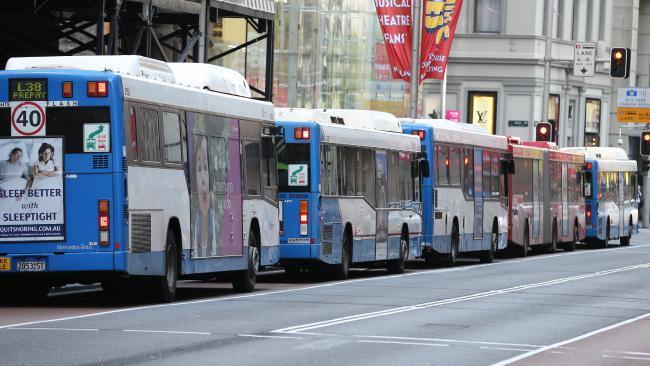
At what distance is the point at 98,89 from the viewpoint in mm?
19188

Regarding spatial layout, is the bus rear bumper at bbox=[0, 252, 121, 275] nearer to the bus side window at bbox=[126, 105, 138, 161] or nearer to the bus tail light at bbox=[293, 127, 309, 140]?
the bus side window at bbox=[126, 105, 138, 161]

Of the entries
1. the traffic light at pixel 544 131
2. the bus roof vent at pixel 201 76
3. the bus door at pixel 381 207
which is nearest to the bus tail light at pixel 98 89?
the bus roof vent at pixel 201 76

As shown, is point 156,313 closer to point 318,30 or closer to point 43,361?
point 43,361

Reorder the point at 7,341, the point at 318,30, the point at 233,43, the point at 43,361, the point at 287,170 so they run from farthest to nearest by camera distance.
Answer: the point at 318,30
the point at 233,43
the point at 287,170
the point at 7,341
the point at 43,361

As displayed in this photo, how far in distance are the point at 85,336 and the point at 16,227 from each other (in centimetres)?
398

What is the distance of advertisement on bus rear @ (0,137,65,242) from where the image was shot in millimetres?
19281

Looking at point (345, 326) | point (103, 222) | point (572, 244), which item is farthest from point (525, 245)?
point (345, 326)

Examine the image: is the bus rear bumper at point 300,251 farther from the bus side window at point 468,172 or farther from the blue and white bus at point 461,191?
the bus side window at point 468,172

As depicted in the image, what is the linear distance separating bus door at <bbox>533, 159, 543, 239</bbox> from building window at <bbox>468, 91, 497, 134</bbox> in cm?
2523

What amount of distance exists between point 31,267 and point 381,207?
12594 mm

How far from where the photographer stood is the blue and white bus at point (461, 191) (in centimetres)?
3488

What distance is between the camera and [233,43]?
159 ft

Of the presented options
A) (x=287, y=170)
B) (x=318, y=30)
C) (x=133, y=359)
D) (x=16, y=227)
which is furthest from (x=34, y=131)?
(x=318, y=30)

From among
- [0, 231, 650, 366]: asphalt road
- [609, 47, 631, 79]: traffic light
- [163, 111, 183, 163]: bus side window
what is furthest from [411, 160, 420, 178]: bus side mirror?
[609, 47, 631, 79]: traffic light
